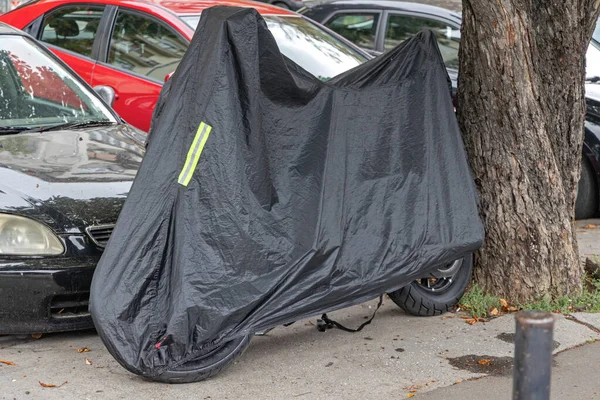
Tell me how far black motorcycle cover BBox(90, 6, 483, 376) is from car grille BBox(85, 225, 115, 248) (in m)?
0.35

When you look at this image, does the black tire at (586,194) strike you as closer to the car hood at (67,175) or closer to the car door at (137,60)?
the car door at (137,60)

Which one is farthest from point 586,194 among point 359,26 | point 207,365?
point 207,365

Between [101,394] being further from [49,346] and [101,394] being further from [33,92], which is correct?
[33,92]

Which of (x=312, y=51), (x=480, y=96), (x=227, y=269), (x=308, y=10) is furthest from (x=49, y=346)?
(x=308, y=10)

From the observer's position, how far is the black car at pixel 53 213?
4645 mm

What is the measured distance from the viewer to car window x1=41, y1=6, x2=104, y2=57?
8.20 m

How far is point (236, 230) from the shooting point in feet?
15.0

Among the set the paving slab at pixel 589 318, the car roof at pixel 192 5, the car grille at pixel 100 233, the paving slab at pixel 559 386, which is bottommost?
the paving slab at pixel 559 386

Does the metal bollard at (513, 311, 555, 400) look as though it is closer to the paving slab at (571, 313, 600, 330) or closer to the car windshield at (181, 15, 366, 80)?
the paving slab at (571, 313, 600, 330)

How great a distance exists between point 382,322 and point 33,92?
2527 millimetres

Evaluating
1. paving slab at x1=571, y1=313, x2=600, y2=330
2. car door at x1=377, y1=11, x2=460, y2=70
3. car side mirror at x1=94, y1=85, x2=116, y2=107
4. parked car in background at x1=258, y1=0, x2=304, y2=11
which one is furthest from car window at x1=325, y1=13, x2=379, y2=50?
paving slab at x1=571, y1=313, x2=600, y2=330

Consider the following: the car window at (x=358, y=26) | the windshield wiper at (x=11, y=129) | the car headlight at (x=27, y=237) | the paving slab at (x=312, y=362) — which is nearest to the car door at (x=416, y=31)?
the car window at (x=358, y=26)

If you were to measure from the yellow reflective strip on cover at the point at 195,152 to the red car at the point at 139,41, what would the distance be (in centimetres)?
319

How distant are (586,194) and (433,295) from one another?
10.6ft
